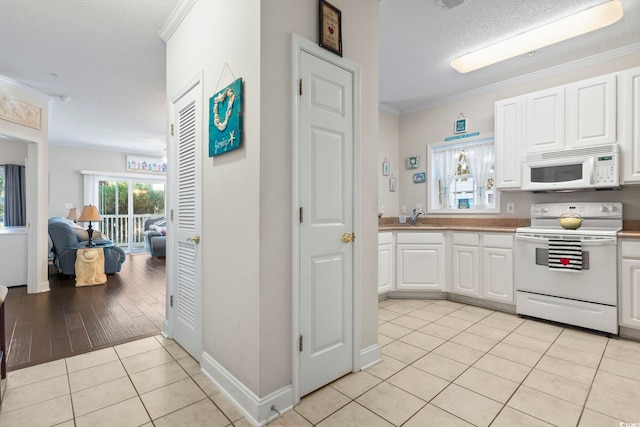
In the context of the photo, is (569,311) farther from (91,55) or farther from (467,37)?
(91,55)

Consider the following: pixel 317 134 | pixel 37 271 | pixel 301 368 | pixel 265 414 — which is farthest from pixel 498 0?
pixel 37 271

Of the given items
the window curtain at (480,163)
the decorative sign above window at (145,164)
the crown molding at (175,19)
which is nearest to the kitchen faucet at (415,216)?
the window curtain at (480,163)

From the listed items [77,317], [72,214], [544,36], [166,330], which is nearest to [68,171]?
[72,214]

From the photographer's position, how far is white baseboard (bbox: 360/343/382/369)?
2.18 metres

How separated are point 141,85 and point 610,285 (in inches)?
213

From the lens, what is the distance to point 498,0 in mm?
2354

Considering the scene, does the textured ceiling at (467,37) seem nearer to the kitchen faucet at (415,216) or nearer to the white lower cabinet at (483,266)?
the kitchen faucet at (415,216)

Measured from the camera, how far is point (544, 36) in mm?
2732

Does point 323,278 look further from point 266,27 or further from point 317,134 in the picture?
point 266,27

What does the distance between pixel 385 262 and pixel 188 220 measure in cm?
236

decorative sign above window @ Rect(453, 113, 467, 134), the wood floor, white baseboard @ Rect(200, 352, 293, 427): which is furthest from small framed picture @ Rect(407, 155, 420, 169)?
the wood floor

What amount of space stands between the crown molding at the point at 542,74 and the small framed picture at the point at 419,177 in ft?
3.10

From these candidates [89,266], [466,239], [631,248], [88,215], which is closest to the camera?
[631,248]

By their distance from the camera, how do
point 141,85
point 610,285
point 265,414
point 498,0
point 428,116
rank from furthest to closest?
point 428,116, point 141,85, point 610,285, point 498,0, point 265,414
